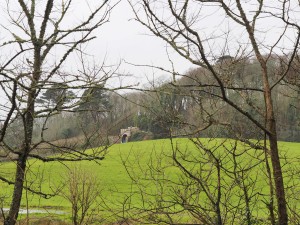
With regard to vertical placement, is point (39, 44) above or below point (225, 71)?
above

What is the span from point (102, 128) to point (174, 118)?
1323 mm

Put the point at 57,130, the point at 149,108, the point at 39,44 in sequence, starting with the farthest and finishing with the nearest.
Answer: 1. the point at 57,130
2. the point at 39,44
3. the point at 149,108

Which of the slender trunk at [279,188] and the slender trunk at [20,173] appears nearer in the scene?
the slender trunk at [279,188]

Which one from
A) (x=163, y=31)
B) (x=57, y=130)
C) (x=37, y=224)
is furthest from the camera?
(x=37, y=224)

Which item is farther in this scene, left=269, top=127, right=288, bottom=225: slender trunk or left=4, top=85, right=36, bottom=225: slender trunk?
left=4, top=85, right=36, bottom=225: slender trunk

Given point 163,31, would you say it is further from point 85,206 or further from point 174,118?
point 85,206

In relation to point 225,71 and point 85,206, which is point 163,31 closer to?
point 225,71

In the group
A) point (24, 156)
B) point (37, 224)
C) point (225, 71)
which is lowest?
point (37, 224)

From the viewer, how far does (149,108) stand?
3.86 metres

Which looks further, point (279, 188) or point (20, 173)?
point (20, 173)

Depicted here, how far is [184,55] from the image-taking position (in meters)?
3.15

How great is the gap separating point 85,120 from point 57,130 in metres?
0.99

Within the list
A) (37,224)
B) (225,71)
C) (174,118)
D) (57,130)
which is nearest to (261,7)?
(225,71)

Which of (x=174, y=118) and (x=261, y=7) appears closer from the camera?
(x=261, y=7)
